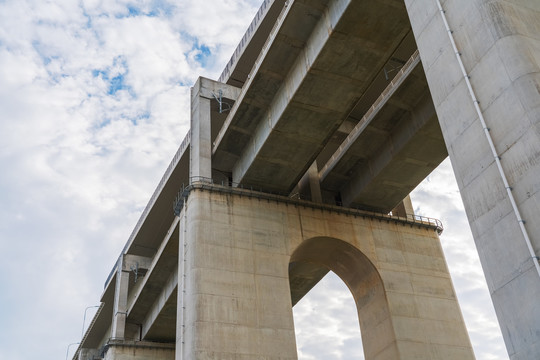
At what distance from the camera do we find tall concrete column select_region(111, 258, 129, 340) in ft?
130

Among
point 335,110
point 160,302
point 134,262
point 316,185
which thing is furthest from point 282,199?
point 134,262

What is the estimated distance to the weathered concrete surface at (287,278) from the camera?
889 inches

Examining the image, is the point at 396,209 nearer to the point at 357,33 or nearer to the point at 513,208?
the point at 357,33

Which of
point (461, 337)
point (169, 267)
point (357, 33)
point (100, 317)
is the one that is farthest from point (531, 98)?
point (100, 317)

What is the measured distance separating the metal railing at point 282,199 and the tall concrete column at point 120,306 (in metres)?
14.5

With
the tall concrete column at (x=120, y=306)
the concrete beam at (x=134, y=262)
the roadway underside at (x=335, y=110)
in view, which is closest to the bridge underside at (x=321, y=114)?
the roadway underside at (x=335, y=110)

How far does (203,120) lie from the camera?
2788 cm

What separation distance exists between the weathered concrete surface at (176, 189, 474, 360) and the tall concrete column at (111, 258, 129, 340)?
1675 centimetres

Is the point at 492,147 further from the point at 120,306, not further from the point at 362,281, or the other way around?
the point at 120,306

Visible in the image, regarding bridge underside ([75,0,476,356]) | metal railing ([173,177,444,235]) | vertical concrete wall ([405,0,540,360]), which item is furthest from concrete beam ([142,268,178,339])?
vertical concrete wall ([405,0,540,360])

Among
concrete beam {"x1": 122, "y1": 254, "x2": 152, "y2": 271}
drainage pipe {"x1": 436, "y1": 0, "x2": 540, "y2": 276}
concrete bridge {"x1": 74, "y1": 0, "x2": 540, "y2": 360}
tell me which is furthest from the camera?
concrete beam {"x1": 122, "y1": 254, "x2": 152, "y2": 271}

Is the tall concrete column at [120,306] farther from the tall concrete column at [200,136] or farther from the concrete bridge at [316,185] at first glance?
the tall concrete column at [200,136]

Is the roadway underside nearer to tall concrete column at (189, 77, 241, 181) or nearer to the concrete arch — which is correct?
tall concrete column at (189, 77, 241, 181)

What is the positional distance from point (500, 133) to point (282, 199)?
54.5 ft
